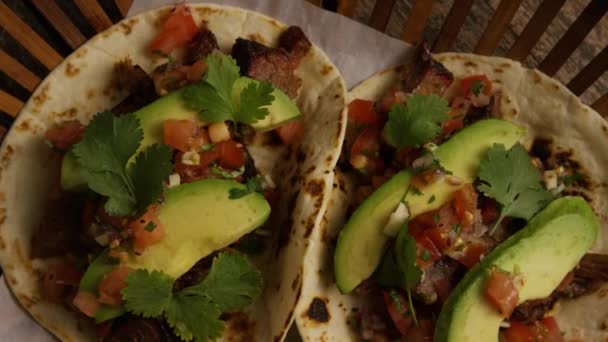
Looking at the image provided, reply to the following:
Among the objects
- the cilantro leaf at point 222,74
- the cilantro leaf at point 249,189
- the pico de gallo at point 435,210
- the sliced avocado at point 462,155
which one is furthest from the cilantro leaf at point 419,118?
the cilantro leaf at point 222,74

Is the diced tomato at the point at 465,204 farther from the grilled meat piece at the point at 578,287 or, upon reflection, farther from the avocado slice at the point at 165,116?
the avocado slice at the point at 165,116

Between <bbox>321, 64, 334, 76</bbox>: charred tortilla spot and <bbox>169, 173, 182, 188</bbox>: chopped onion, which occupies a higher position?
<bbox>321, 64, 334, 76</bbox>: charred tortilla spot

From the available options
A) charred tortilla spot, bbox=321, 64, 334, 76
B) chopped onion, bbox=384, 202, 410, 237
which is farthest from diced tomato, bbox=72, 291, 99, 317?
charred tortilla spot, bbox=321, 64, 334, 76

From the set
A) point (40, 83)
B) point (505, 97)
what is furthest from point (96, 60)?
point (505, 97)

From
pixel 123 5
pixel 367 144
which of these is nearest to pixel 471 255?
pixel 367 144

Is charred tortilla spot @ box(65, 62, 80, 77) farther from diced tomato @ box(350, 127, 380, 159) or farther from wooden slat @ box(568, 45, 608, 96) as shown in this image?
wooden slat @ box(568, 45, 608, 96)
